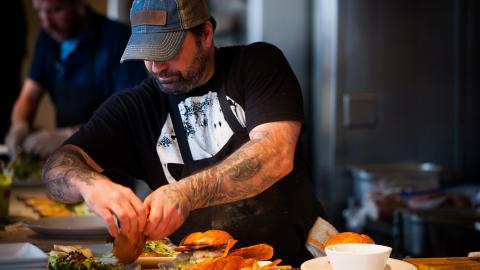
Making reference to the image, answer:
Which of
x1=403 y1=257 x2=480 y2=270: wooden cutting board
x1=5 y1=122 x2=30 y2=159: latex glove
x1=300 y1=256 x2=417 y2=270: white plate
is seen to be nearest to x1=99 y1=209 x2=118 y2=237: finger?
x1=300 y1=256 x2=417 y2=270: white plate


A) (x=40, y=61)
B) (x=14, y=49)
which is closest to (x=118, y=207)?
(x=40, y=61)

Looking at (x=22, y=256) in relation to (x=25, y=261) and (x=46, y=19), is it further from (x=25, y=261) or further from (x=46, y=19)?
(x=46, y=19)

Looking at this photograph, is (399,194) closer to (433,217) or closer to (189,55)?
(433,217)

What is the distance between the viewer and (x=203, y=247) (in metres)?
2.19

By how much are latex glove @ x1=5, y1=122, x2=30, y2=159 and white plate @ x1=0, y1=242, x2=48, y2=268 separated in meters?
2.83

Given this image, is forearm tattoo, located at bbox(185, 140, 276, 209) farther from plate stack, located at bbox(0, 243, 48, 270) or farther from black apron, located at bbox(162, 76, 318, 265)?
plate stack, located at bbox(0, 243, 48, 270)

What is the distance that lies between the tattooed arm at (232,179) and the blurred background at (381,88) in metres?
2.92

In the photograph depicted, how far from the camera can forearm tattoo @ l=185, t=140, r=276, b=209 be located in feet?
7.81

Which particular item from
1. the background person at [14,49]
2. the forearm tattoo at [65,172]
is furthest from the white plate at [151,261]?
the background person at [14,49]

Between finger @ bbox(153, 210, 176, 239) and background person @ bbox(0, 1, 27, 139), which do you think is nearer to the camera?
finger @ bbox(153, 210, 176, 239)

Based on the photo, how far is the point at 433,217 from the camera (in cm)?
449

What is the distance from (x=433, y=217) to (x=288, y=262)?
1894 mm

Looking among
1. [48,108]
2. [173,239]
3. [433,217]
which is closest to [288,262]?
[173,239]

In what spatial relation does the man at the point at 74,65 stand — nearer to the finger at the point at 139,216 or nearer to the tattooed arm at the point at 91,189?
the tattooed arm at the point at 91,189
